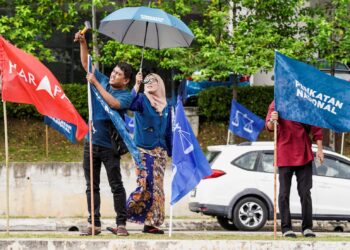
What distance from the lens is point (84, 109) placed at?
81.6 ft

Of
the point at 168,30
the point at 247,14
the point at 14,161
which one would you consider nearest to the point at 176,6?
the point at 247,14

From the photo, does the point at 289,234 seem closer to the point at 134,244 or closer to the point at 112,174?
the point at 112,174

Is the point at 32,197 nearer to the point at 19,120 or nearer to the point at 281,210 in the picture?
the point at 19,120

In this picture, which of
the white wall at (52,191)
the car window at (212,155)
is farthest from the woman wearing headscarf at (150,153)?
the white wall at (52,191)

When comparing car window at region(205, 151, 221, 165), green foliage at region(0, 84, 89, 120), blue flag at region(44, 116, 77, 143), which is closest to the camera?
blue flag at region(44, 116, 77, 143)

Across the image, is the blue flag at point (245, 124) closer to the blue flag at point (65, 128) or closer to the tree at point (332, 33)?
the tree at point (332, 33)

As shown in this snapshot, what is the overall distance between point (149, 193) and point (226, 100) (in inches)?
536

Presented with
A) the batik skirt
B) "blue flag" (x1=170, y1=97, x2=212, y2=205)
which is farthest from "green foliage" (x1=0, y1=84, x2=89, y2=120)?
"blue flag" (x1=170, y1=97, x2=212, y2=205)

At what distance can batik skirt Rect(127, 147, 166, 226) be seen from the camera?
39.9 ft

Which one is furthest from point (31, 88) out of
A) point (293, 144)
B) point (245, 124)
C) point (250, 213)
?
point (245, 124)

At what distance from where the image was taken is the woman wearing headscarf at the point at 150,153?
12.2 m

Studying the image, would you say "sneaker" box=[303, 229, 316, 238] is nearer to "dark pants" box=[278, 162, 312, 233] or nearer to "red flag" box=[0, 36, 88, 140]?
"dark pants" box=[278, 162, 312, 233]

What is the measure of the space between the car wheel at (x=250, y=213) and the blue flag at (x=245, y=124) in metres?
4.12

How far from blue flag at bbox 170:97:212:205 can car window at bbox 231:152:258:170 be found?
639 cm
